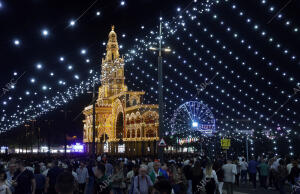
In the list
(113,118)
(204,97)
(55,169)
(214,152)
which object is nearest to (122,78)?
(113,118)

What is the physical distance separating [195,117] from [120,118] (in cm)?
2819

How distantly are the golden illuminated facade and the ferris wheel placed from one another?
954 centimetres

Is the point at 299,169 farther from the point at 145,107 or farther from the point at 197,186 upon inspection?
the point at 145,107

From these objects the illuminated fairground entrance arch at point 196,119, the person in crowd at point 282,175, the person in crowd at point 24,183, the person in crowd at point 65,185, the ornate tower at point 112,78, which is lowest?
the person in crowd at point 282,175

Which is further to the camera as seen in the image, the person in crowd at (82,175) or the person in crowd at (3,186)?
the person in crowd at (82,175)

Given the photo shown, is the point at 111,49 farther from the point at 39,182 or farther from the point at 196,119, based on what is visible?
the point at 39,182

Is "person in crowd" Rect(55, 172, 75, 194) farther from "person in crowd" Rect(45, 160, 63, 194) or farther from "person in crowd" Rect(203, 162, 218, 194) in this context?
"person in crowd" Rect(45, 160, 63, 194)

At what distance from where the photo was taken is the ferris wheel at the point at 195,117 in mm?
38531

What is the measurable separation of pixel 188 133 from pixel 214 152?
7.38 metres

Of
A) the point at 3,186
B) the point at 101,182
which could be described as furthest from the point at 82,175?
the point at 3,186

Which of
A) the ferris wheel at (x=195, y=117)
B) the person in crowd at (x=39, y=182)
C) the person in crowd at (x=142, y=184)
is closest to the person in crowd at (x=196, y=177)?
the person in crowd at (x=142, y=184)

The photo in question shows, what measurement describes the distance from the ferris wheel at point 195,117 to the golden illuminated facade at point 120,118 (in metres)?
9.54

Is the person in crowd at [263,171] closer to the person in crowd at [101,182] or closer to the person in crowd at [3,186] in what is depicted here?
the person in crowd at [101,182]

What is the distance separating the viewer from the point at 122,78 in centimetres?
7288
